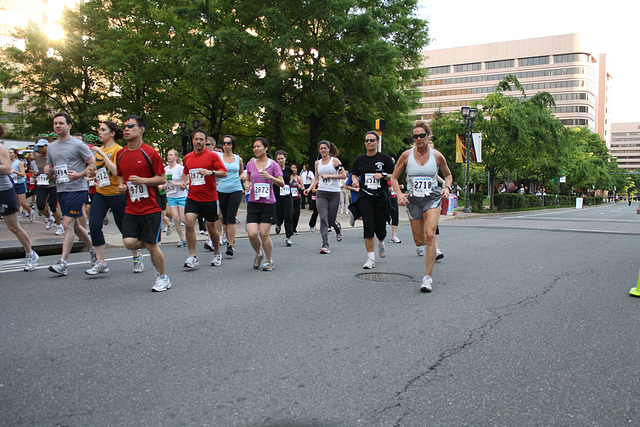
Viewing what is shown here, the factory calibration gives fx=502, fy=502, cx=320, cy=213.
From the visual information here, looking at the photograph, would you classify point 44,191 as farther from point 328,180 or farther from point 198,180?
point 328,180

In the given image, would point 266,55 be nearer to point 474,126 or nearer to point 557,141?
point 474,126

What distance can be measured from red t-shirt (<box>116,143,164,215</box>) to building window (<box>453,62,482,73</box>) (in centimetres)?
11285

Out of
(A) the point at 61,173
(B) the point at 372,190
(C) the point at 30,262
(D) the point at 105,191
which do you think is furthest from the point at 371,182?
(C) the point at 30,262

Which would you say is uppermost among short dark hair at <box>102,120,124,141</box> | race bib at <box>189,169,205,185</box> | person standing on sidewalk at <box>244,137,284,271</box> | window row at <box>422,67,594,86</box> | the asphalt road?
window row at <box>422,67,594,86</box>

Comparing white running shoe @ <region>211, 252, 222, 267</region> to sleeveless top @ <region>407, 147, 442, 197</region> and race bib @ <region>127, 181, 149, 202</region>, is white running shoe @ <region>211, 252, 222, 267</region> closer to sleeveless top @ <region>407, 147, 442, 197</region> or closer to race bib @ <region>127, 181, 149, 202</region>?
race bib @ <region>127, 181, 149, 202</region>

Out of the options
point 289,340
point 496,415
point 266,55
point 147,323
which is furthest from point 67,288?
point 266,55

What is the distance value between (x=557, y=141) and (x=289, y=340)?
31.3 metres

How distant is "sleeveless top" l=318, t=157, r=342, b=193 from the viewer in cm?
950

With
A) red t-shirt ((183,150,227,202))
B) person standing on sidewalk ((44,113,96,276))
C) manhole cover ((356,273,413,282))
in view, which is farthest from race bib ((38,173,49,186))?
manhole cover ((356,273,413,282))

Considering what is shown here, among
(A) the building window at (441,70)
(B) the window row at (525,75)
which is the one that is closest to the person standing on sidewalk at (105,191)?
(B) the window row at (525,75)

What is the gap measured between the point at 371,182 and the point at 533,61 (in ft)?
361

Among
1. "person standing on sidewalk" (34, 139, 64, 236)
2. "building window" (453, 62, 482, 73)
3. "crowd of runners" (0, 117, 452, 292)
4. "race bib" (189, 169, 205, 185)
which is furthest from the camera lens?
"building window" (453, 62, 482, 73)

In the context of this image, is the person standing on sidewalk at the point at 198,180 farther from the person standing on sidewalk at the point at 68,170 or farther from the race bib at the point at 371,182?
the race bib at the point at 371,182

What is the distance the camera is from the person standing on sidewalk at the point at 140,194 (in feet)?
18.8
